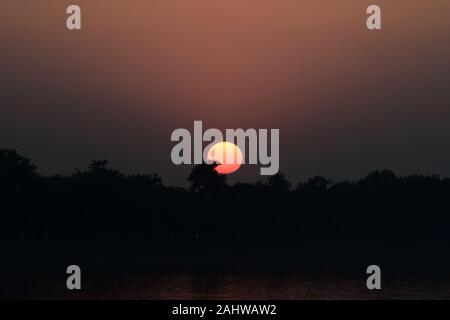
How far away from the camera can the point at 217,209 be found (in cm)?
8562

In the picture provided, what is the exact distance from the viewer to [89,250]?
74.3m

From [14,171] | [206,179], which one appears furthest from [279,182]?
[14,171]

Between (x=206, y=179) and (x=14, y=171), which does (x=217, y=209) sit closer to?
(x=206, y=179)

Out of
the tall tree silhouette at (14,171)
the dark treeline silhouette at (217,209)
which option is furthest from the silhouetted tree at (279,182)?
the tall tree silhouette at (14,171)

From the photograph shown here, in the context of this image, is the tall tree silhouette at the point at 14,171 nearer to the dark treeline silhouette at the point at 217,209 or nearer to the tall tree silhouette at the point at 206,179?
the dark treeline silhouette at the point at 217,209

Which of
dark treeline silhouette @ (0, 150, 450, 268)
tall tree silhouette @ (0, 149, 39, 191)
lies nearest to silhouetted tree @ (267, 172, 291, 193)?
dark treeline silhouette @ (0, 150, 450, 268)

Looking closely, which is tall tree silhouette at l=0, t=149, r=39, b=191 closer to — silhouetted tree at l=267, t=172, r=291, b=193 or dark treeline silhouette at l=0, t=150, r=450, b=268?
dark treeline silhouette at l=0, t=150, r=450, b=268

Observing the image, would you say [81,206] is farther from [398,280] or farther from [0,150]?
[398,280]

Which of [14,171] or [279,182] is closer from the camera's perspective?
[14,171]

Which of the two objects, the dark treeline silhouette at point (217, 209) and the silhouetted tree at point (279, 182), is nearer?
the dark treeline silhouette at point (217, 209)

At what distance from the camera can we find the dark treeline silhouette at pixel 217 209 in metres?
78.8

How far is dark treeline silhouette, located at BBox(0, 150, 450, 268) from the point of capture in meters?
78.8

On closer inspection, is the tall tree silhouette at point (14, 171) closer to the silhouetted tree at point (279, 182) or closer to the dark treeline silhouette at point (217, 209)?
the dark treeline silhouette at point (217, 209)
